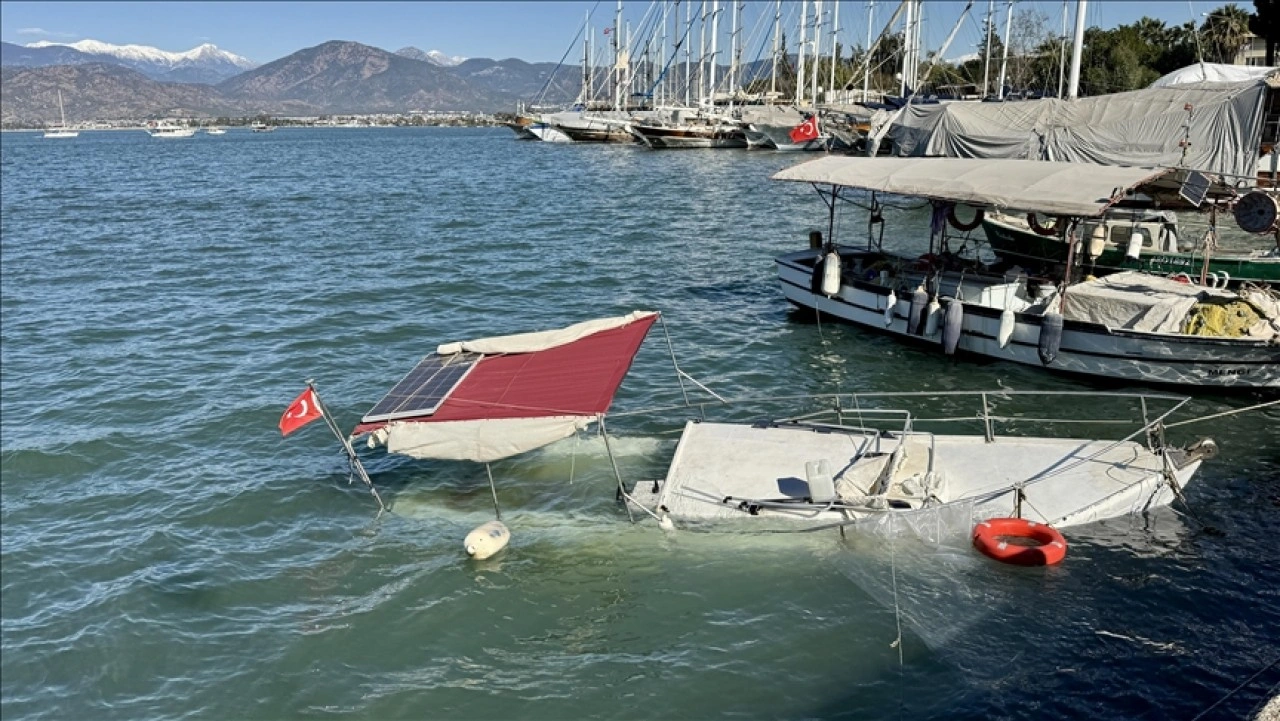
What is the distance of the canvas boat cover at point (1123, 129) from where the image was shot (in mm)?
27234

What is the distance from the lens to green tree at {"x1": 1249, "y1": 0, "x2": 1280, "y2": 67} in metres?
65.2

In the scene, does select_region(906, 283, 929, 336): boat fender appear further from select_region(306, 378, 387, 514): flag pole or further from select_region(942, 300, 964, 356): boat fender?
select_region(306, 378, 387, 514): flag pole

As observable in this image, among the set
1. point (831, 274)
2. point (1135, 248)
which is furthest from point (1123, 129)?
point (831, 274)

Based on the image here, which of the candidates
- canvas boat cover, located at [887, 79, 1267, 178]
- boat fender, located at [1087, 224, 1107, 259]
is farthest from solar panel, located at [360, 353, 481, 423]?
canvas boat cover, located at [887, 79, 1267, 178]

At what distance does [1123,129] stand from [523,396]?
24.1 m

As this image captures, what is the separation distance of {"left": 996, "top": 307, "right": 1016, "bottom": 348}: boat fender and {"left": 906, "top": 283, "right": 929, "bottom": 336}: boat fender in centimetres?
199

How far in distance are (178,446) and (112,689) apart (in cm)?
831

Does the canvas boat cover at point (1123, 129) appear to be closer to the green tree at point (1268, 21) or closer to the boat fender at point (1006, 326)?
the boat fender at point (1006, 326)

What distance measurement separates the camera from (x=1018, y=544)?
1312 cm

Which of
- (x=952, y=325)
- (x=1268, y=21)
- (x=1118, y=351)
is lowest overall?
(x=1118, y=351)

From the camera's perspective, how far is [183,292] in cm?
3344

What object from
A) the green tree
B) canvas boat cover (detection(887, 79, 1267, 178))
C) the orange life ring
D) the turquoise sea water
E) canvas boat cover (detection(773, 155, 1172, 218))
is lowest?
the turquoise sea water

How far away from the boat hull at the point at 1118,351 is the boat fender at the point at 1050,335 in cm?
28

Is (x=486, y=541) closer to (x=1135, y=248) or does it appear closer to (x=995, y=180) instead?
(x=995, y=180)
